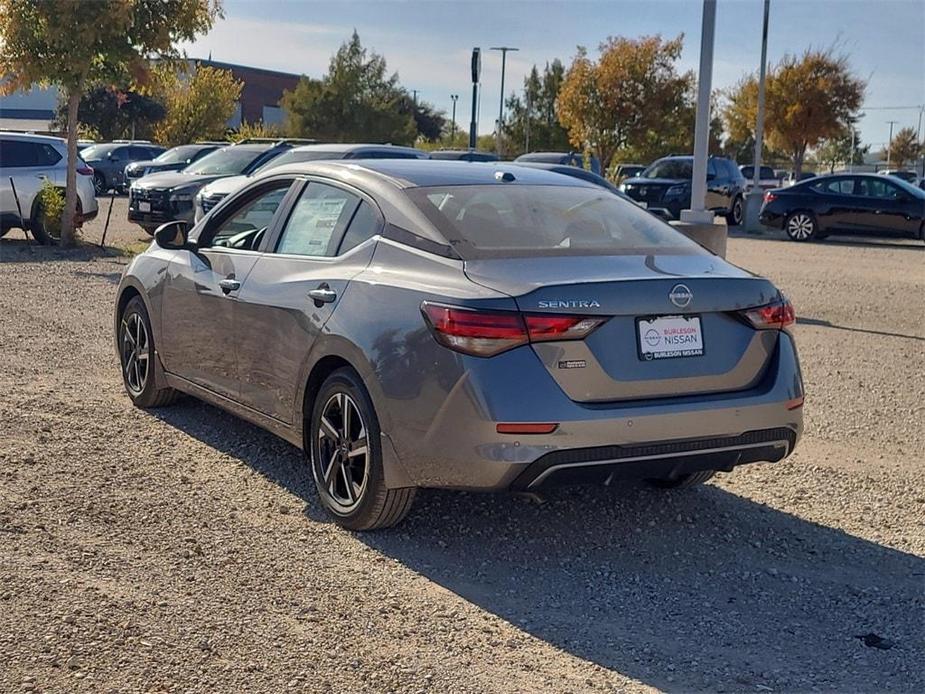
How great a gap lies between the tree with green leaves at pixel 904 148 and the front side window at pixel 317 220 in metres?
90.5

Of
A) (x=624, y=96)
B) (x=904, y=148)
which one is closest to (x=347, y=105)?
(x=624, y=96)

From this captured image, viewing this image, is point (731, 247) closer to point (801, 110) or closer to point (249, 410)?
point (249, 410)

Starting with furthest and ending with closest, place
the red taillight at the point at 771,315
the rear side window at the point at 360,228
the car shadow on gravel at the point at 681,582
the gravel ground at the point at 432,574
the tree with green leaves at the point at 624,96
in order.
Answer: the tree with green leaves at the point at 624,96 < the rear side window at the point at 360,228 < the red taillight at the point at 771,315 < the car shadow on gravel at the point at 681,582 < the gravel ground at the point at 432,574

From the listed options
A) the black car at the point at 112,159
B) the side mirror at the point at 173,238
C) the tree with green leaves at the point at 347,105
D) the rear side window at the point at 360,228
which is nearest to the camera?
the rear side window at the point at 360,228

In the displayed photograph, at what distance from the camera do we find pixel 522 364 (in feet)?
14.3

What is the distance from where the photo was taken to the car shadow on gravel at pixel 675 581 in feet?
12.9

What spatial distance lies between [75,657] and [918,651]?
9.36ft

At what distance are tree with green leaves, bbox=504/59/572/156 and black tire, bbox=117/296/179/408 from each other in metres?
55.9

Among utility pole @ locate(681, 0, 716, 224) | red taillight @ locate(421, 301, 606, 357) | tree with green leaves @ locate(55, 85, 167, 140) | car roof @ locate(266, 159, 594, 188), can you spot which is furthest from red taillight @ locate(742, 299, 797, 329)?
tree with green leaves @ locate(55, 85, 167, 140)

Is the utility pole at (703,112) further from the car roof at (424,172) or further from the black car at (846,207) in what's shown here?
the black car at (846,207)

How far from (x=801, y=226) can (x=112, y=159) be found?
20.8 metres

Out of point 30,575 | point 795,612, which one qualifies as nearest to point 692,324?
point 795,612

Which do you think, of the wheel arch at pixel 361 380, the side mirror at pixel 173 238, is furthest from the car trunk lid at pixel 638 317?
the side mirror at pixel 173 238

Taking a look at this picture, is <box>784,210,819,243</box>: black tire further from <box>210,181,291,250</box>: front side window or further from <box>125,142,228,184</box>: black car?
<box>210,181,291,250</box>: front side window
